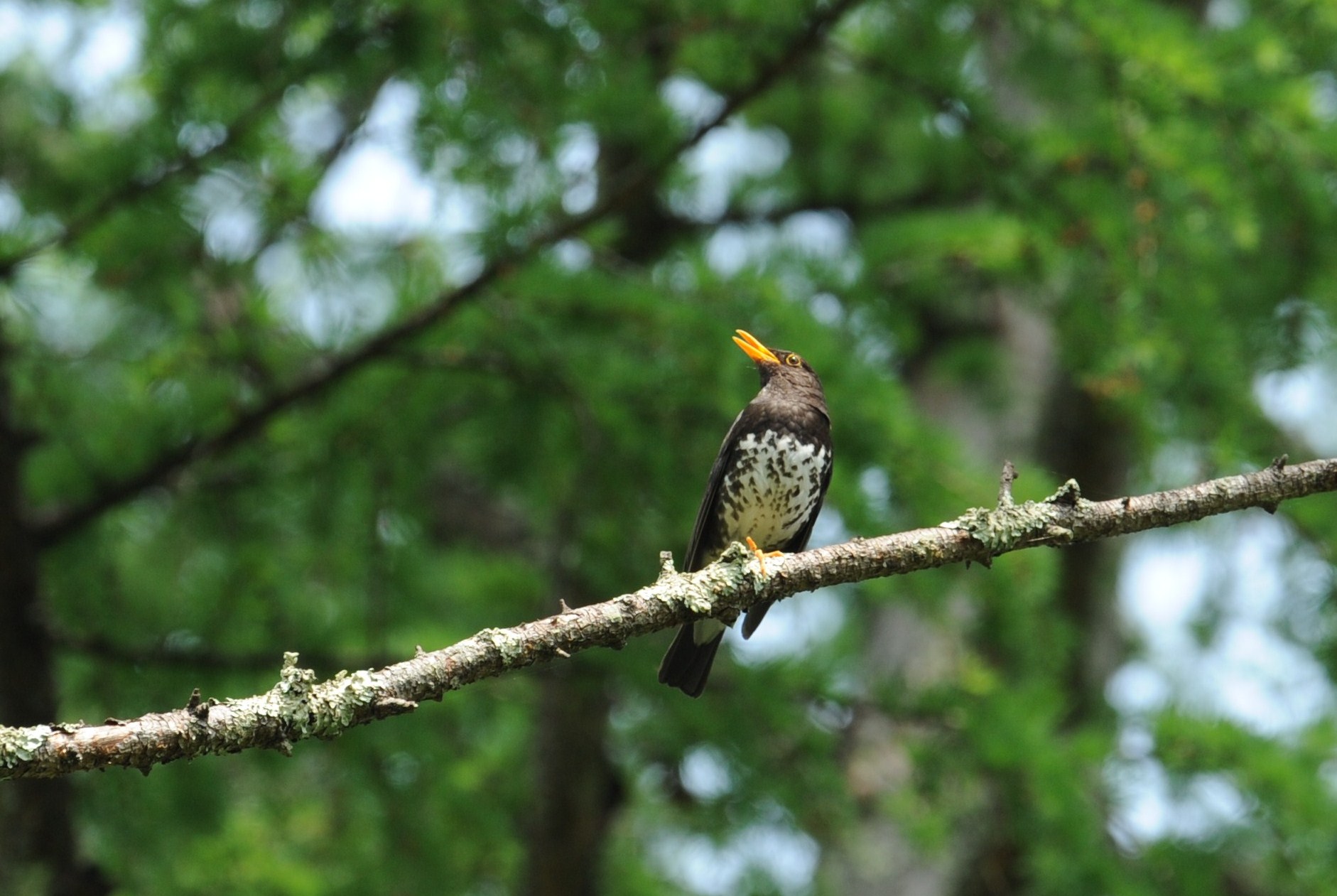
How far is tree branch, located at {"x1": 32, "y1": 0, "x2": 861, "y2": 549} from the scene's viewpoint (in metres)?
4.59

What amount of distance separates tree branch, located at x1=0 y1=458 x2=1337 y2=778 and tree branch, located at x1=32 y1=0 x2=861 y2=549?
220 centimetres

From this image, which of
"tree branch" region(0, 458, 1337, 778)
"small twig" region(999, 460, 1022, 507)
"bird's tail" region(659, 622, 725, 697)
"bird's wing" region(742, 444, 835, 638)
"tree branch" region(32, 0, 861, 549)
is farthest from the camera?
"tree branch" region(32, 0, 861, 549)

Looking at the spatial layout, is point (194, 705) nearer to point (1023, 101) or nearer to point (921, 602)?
point (921, 602)

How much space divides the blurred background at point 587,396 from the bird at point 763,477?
10cm

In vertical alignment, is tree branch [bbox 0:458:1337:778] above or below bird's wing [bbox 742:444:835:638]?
above

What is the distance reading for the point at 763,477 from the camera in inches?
174

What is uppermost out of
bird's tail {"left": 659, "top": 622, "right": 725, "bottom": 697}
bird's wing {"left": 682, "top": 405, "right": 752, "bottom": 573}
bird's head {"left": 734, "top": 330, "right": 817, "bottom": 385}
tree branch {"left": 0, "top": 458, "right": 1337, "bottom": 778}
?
tree branch {"left": 0, "top": 458, "right": 1337, "bottom": 778}

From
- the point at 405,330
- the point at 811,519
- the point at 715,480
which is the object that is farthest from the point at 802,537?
the point at 405,330

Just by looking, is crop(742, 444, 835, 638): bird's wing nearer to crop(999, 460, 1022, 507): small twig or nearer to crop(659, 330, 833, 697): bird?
crop(659, 330, 833, 697): bird

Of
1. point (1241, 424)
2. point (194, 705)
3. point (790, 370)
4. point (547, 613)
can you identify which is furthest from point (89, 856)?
point (1241, 424)

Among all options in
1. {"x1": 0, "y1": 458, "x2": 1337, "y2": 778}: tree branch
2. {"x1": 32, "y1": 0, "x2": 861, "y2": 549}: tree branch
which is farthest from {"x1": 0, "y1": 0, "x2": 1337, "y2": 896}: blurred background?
{"x1": 0, "y1": 458, "x2": 1337, "y2": 778}: tree branch

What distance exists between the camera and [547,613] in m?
5.77

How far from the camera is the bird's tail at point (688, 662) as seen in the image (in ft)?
14.3

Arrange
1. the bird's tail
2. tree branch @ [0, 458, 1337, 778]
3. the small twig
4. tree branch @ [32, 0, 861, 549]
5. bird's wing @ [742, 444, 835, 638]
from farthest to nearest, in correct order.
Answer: tree branch @ [32, 0, 861, 549], bird's wing @ [742, 444, 835, 638], the bird's tail, the small twig, tree branch @ [0, 458, 1337, 778]
